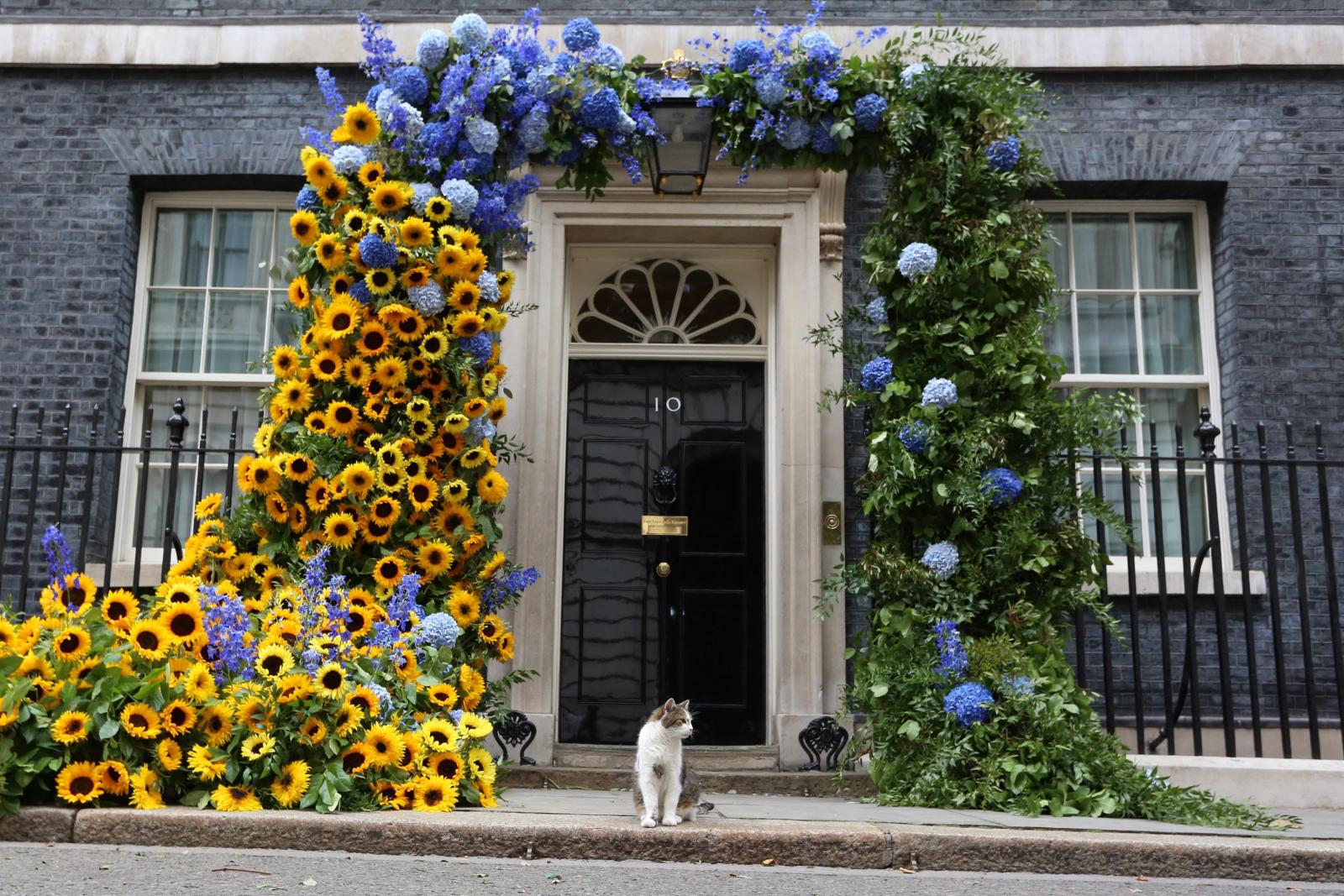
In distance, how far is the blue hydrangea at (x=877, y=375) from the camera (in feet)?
20.2

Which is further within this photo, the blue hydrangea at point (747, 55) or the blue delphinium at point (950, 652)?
the blue hydrangea at point (747, 55)

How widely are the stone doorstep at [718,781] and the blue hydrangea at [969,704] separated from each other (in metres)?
Result: 1.19

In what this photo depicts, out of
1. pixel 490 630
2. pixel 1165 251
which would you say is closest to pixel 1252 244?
pixel 1165 251

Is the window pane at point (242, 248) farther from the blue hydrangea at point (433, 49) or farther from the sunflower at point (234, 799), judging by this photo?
the sunflower at point (234, 799)

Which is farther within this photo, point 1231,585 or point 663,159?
point 1231,585

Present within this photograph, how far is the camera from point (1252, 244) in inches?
303

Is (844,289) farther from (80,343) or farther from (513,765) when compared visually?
(80,343)

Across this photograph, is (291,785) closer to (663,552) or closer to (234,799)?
(234,799)

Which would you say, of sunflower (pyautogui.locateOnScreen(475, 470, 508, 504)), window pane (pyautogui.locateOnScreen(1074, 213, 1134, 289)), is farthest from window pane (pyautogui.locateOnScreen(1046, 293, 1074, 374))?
sunflower (pyautogui.locateOnScreen(475, 470, 508, 504))

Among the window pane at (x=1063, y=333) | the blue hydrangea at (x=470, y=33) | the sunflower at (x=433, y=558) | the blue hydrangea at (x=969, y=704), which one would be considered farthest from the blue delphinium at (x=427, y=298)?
the window pane at (x=1063, y=333)

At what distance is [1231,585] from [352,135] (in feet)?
17.9

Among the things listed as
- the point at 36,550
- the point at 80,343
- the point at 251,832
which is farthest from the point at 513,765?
A: the point at 80,343

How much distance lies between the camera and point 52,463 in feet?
24.5

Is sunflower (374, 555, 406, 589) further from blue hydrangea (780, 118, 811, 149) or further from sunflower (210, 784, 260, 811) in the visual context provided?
blue hydrangea (780, 118, 811, 149)
